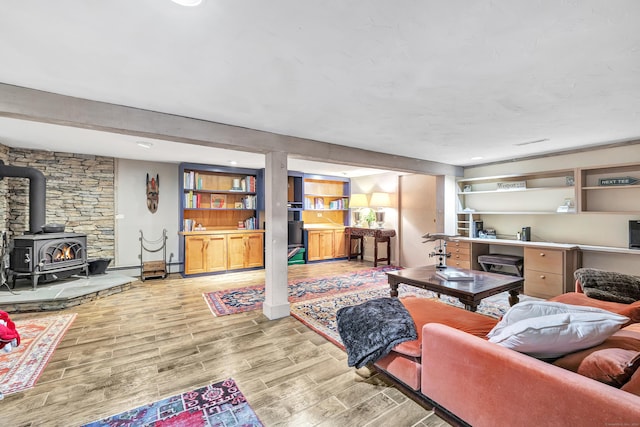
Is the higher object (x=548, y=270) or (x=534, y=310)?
(x=534, y=310)

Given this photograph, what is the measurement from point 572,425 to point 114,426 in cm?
232

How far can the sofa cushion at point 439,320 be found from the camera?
6.37 ft

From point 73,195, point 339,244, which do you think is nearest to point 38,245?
point 73,195

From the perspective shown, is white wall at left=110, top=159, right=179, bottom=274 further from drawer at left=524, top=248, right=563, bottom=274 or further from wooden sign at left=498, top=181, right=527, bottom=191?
drawer at left=524, top=248, right=563, bottom=274

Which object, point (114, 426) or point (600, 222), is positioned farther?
point (600, 222)

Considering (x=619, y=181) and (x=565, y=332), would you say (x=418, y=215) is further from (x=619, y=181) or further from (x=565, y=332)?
(x=565, y=332)

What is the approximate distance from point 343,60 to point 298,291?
353 cm

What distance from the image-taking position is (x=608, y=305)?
258 centimetres

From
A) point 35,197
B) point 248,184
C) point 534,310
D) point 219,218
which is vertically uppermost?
point 248,184

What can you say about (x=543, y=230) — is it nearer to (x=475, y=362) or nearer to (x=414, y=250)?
(x=414, y=250)

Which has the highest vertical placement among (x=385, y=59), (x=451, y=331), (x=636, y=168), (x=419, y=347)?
(x=385, y=59)

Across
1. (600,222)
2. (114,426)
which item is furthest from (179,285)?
(600,222)

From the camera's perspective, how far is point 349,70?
195cm

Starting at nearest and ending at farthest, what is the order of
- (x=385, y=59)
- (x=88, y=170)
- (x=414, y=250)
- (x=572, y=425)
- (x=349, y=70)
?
1. (x=572, y=425)
2. (x=385, y=59)
3. (x=349, y=70)
4. (x=88, y=170)
5. (x=414, y=250)
